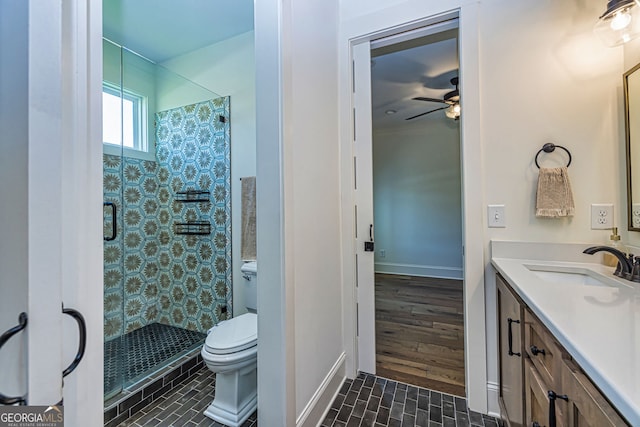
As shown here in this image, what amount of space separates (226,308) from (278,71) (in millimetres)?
2094

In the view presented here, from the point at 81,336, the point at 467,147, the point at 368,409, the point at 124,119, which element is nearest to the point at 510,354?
the point at 368,409

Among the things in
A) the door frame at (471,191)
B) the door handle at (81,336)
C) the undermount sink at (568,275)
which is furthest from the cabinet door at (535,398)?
the door handle at (81,336)

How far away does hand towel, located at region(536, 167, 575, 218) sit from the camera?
1422mm

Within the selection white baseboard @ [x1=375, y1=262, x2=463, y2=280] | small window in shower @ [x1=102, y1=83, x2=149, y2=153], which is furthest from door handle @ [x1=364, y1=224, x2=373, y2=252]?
white baseboard @ [x1=375, y1=262, x2=463, y2=280]

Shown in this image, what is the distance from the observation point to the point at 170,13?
2217 mm

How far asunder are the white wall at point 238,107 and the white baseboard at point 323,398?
1.03 m

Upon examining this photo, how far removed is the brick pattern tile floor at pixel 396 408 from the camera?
1492 millimetres

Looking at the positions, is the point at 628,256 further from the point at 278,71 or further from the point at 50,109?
the point at 50,109

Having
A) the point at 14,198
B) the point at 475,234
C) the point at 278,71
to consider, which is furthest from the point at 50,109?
the point at 475,234

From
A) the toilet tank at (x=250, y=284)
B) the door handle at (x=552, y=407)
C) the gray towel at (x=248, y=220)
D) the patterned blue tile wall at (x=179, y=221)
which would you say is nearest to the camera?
the door handle at (x=552, y=407)

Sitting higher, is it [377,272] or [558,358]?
[558,358]

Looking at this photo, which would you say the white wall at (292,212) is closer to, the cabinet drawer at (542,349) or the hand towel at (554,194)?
the cabinet drawer at (542,349)

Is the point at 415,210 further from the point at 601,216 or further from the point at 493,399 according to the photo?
the point at 493,399

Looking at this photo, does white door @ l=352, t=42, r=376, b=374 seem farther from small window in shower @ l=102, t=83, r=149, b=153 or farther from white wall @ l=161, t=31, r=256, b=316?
small window in shower @ l=102, t=83, r=149, b=153
